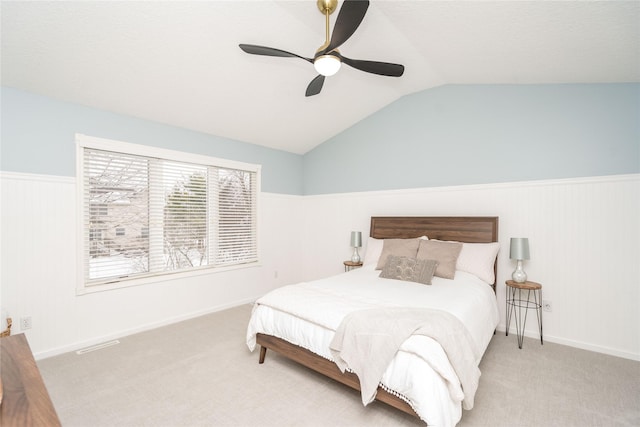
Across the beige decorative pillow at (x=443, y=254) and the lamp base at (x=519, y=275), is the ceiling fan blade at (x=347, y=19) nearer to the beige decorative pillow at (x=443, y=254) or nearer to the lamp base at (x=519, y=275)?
the beige decorative pillow at (x=443, y=254)

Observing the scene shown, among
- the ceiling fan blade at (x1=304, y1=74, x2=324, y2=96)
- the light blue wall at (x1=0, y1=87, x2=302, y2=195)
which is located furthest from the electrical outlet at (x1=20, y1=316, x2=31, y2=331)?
the ceiling fan blade at (x1=304, y1=74, x2=324, y2=96)

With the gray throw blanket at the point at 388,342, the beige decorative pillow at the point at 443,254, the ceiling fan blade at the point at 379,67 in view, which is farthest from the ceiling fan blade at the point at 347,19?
the beige decorative pillow at the point at 443,254

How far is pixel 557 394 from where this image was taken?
2.24 metres

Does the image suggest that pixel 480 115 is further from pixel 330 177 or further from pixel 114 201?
A: pixel 114 201

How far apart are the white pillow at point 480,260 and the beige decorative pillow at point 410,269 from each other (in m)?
0.42

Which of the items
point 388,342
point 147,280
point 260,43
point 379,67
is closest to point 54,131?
point 147,280

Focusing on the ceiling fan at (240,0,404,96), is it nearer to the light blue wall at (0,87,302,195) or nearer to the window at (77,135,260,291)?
the light blue wall at (0,87,302,195)

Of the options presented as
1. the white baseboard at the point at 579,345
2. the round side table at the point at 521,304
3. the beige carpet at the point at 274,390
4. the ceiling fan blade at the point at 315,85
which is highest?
the ceiling fan blade at the point at 315,85

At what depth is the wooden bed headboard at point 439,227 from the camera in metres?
3.47

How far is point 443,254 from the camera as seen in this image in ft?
10.8

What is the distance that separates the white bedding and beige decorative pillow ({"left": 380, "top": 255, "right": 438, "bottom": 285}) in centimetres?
9

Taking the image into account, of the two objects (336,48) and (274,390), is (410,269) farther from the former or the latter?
(336,48)

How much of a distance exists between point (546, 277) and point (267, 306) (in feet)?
9.74

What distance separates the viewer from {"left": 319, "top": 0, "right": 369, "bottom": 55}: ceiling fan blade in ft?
5.51
